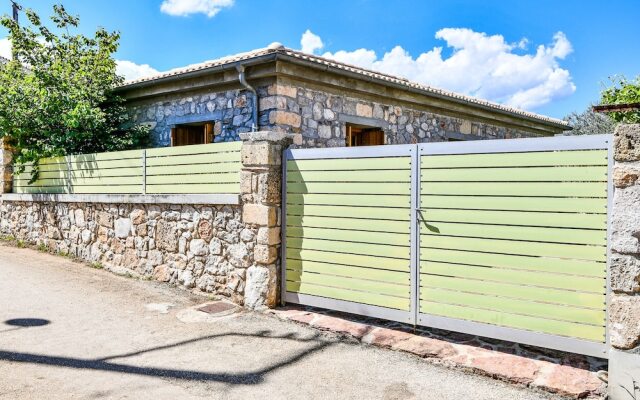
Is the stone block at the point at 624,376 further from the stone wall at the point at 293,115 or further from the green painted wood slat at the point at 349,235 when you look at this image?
the stone wall at the point at 293,115

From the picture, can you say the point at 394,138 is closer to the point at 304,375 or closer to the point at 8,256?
the point at 304,375

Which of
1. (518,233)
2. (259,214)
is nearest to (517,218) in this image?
(518,233)

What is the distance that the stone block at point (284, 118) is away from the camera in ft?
26.8

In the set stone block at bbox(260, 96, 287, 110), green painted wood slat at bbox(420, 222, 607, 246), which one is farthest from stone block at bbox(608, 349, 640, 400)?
stone block at bbox(260, 96, 287, 110)

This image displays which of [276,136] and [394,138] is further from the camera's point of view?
[394,138]

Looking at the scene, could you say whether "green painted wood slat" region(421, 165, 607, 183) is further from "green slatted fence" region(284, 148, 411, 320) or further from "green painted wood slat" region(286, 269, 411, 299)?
"green painted wood slat" region(286, 269, 411, 299)

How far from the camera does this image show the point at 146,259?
7281mm

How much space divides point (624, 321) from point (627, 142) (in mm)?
1336

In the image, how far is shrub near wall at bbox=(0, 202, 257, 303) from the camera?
6094mm

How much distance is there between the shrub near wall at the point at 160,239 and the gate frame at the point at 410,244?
21.6 inches

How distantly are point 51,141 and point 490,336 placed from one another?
9231 millimetres

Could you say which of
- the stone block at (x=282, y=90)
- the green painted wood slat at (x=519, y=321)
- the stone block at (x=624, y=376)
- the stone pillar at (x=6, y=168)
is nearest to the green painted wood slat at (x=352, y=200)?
the green painted wood slat at (x=519, y=321)

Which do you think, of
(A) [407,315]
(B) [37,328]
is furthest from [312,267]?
(B) [37,328]

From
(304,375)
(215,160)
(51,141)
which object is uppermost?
(51,141)
